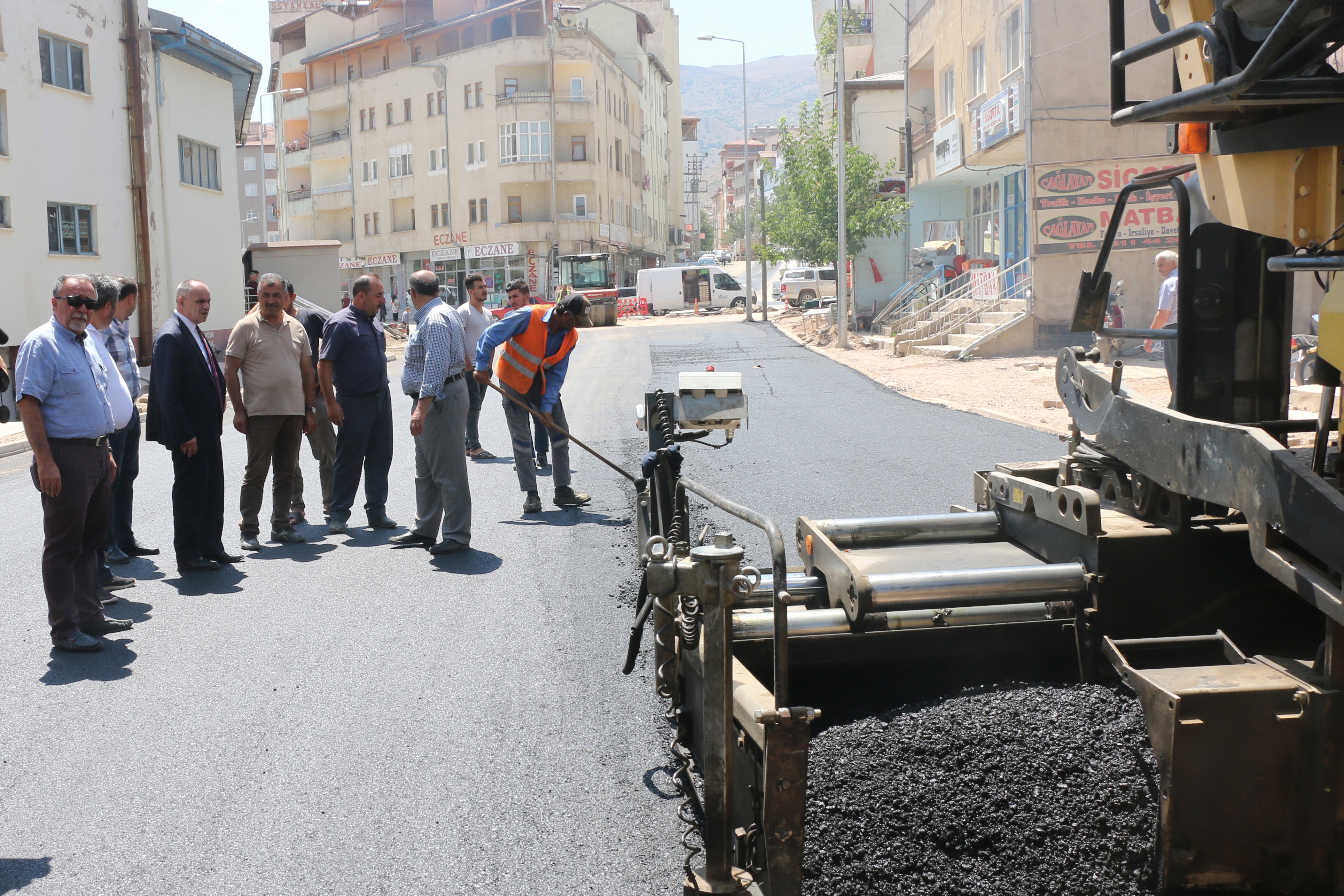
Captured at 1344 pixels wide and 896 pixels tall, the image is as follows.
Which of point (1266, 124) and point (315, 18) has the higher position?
point (315, 18)

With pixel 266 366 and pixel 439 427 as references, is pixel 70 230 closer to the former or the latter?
pixel 266 366

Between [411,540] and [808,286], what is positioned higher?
[808,286]

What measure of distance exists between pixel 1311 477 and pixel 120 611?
6.08 metres

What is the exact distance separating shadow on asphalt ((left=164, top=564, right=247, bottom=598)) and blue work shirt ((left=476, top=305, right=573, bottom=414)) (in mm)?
2936

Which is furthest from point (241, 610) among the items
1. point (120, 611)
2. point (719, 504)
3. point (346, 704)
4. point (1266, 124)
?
point (1266, 124)

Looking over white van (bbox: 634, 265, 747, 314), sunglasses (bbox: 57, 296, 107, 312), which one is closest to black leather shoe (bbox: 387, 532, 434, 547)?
sunglasses (bbox: 57, 296, 107, 312)

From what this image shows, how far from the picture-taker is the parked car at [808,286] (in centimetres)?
5619

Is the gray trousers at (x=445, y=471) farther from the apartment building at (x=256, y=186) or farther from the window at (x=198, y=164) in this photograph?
the apartment building at (x=256, y=186)

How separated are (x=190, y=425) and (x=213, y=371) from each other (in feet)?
1.36

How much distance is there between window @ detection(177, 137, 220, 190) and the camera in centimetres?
2902

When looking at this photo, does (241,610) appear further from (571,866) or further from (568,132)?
(568,132)

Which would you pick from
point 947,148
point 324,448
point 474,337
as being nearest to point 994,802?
point 324,448

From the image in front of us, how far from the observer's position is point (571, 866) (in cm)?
350

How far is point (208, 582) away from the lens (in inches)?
287
